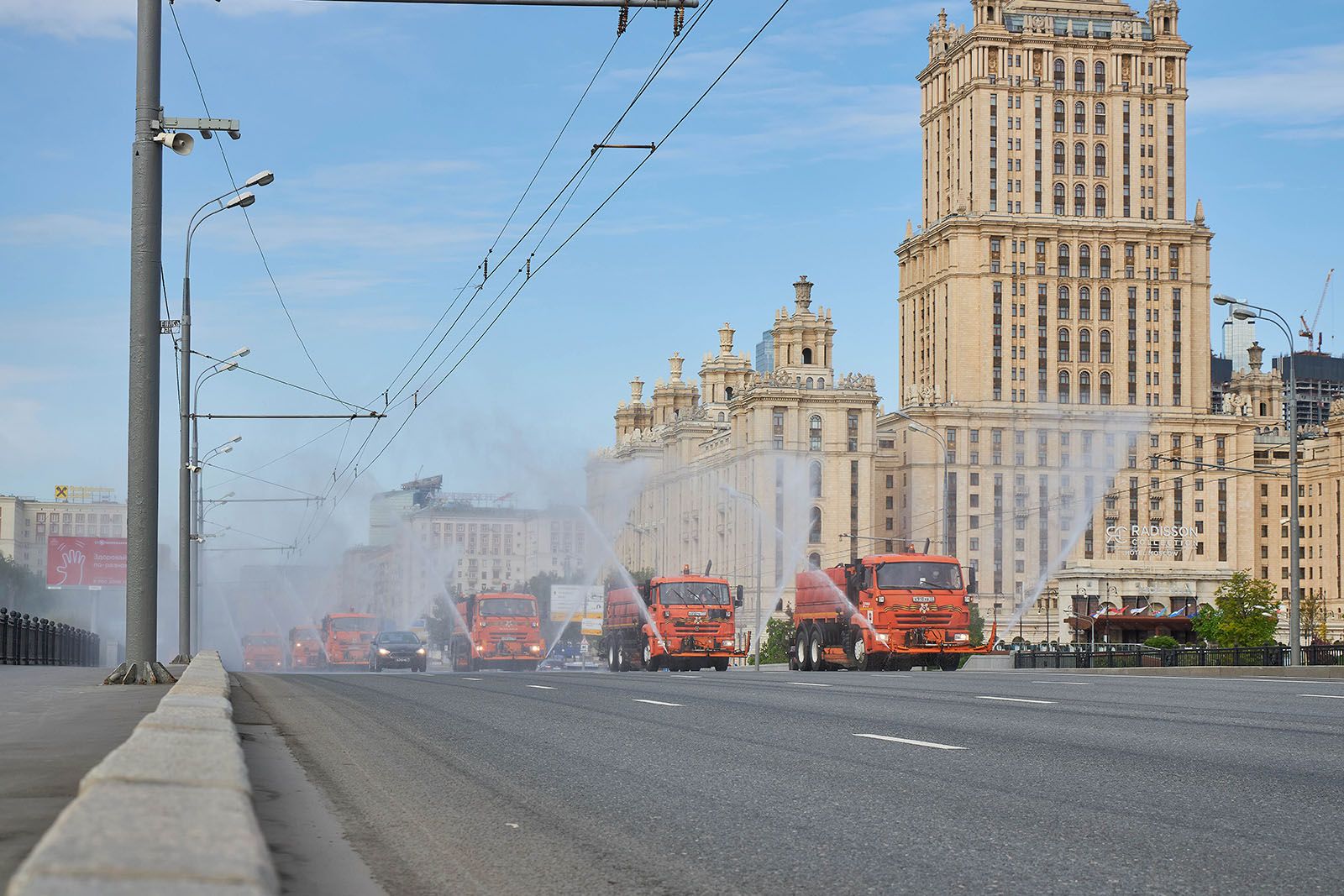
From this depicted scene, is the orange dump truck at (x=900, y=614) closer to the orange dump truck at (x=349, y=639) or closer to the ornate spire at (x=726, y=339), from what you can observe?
the orange dump truck at (x=349, y=639)

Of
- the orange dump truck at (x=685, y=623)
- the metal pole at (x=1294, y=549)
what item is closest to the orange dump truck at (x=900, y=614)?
the orange dump truck at (x=685, y=623)

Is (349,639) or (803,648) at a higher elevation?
(803,648)

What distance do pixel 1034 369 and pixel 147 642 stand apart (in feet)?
465

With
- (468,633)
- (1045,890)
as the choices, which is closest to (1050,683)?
(1045,890)

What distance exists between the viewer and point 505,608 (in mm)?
64312

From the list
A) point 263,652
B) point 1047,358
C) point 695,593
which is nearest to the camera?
point 695,593

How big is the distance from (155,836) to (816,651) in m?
45.7

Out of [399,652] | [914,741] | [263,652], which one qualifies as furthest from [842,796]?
[263,652]

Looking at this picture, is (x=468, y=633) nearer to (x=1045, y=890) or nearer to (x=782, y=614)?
(x=1045, y=890)

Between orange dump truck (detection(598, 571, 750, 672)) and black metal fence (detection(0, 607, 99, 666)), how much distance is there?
18.0 metres

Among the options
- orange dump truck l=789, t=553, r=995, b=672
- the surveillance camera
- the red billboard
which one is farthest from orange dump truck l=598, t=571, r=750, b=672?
the red billboard

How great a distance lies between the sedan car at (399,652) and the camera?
2527 inches

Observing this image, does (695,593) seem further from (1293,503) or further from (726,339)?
(726,339)

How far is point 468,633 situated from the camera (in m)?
65.4
